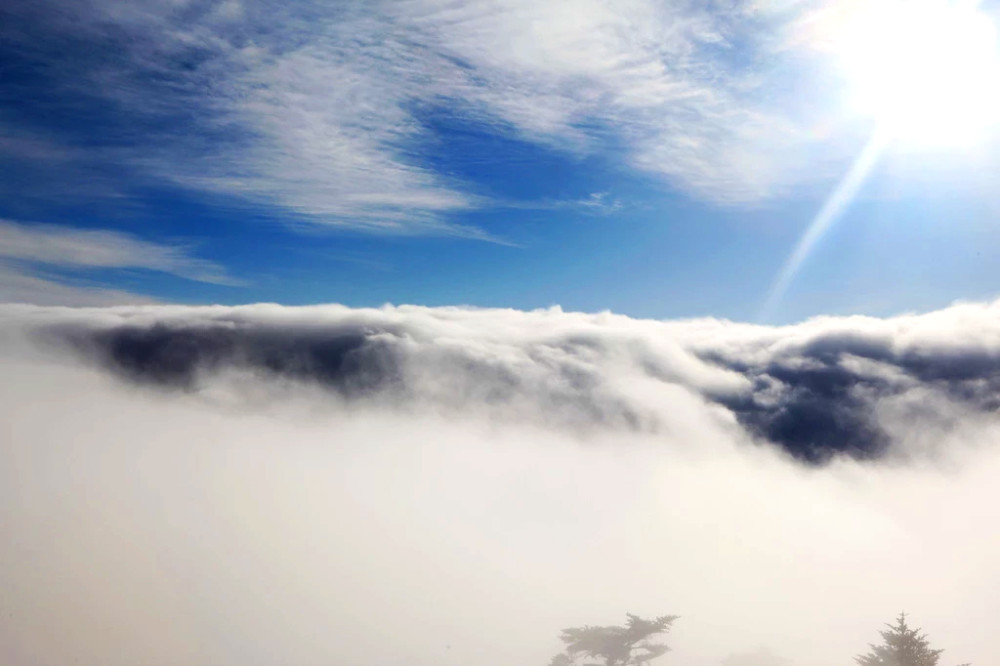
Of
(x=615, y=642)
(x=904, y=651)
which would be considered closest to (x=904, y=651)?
(x=904, y=651)

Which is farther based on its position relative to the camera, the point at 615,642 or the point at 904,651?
the point at 615,642

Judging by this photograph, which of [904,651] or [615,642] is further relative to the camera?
[615,642]

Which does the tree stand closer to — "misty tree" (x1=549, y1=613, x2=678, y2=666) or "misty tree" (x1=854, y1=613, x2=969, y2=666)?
"misty tree" (x1=854, y1=613, x2=969, y2=666)

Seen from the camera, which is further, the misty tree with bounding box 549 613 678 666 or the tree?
the misty tree with bounding box 549 613 678 666

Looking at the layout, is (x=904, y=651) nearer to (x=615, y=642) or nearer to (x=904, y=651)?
(x=904, y=651)

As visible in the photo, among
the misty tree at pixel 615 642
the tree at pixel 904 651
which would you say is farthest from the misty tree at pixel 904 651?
the misty tree at pixel 615 642

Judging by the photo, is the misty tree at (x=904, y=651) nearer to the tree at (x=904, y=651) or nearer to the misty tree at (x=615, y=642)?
the tree at (x=904, y=651)

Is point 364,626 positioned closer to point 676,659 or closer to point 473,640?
point 473,640

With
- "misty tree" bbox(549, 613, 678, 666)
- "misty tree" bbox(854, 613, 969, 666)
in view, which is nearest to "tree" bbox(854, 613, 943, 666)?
"misty tree" bbox(854, 613, 969, 666)

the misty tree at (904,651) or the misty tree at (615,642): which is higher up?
the misty tree at (904,651)
